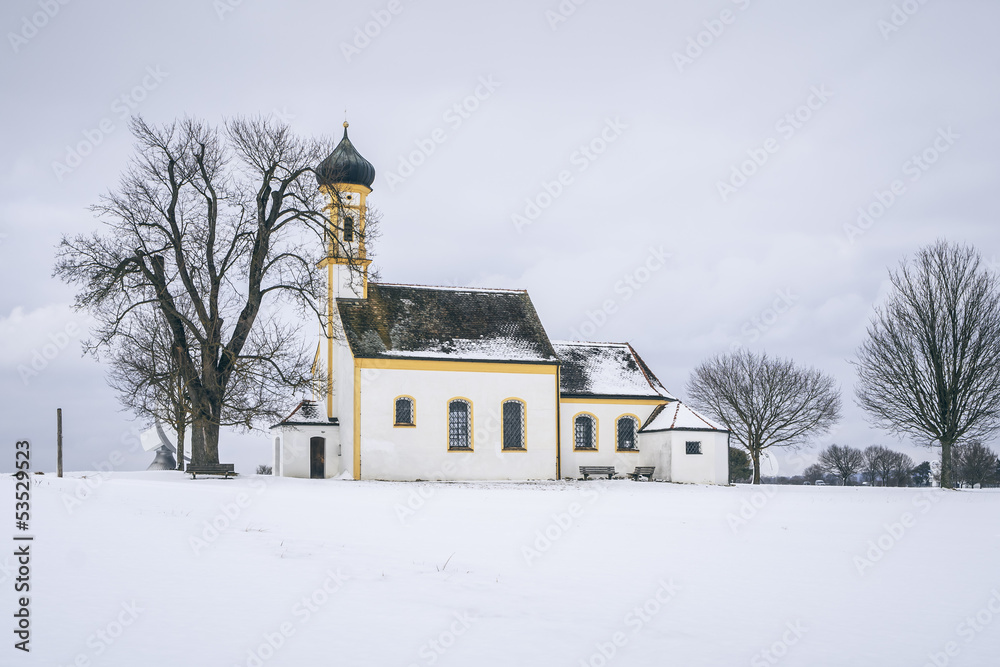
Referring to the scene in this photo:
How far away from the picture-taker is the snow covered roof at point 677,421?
3931 cm

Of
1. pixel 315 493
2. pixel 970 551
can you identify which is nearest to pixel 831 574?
pixel 970 551

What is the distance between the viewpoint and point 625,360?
146ft

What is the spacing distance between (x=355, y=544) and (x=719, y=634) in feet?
21.1

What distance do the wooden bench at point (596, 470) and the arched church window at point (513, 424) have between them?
3.10m

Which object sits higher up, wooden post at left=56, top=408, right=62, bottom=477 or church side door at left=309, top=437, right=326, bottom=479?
wooden post at left=56, top=408, right=62, bottom=477

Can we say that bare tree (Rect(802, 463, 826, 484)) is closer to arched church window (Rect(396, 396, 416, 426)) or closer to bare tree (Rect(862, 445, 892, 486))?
bare tree (Rect(862, 445, 892, 486))

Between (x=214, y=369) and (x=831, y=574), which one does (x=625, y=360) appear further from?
(x=831, y=574)

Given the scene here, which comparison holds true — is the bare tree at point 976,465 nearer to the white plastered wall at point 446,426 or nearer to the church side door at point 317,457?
the white plastered wall at point 446,426

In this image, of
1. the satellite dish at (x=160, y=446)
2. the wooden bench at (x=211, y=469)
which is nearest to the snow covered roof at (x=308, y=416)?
the wooden bench at (x=211, y=469)

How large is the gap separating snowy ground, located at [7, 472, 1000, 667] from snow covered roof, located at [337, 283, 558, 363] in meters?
19.1

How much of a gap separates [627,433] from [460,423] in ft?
27.2

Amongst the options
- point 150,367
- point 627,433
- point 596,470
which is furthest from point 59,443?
point 627,433

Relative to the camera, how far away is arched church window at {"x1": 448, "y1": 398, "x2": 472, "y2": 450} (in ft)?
125

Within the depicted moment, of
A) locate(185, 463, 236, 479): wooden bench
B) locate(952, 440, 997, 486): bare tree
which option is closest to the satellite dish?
locate(185, 463, 236, 479): wooden bench
